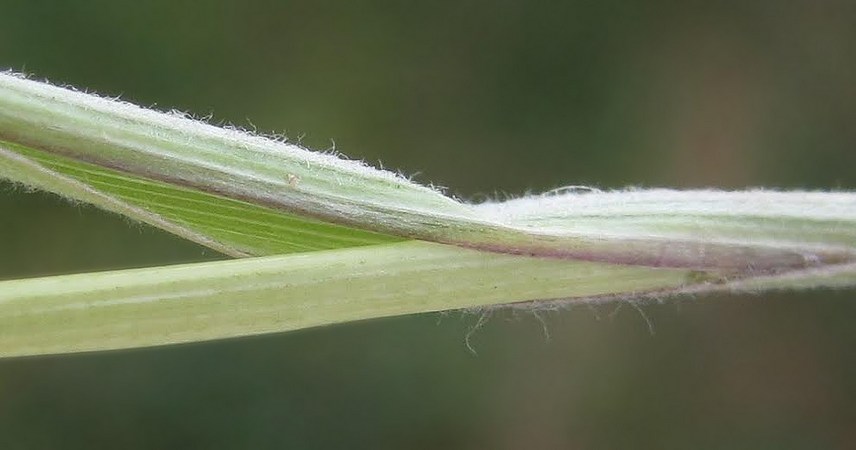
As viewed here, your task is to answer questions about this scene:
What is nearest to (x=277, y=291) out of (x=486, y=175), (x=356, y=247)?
(x=356, y=247)

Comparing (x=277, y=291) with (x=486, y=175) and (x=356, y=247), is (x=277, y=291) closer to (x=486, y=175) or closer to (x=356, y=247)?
(x=356, y=247)

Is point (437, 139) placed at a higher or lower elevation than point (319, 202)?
higher

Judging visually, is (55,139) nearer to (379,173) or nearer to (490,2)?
(379,173)

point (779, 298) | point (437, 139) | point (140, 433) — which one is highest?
point (437, 139)

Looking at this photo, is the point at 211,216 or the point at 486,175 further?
the point at 486,175

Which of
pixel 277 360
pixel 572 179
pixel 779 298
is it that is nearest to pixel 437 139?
pixel 572 179
